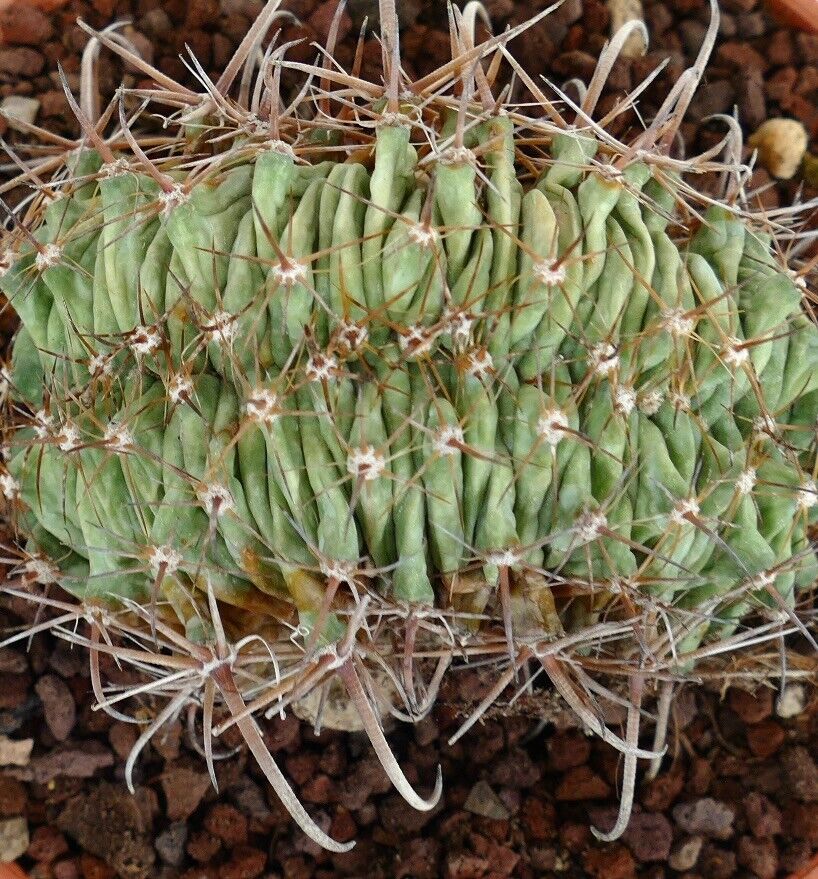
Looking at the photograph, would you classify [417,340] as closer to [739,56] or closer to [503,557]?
[503,557]

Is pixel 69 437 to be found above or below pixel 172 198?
below

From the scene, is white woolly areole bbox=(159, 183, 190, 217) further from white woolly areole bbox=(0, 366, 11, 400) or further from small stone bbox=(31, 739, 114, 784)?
small stone bbox=(31, 739, 114, 784)

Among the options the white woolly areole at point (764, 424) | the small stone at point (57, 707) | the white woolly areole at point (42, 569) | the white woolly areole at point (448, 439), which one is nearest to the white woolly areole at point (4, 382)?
the white woolly areole at point (42, 569)

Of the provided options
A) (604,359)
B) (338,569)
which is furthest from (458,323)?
(338,569)

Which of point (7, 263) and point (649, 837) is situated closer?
point (7, 263)

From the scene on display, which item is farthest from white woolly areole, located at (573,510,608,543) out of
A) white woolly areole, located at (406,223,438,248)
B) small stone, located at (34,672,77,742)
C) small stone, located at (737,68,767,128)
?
small stone, located at (737,68,767,128)
